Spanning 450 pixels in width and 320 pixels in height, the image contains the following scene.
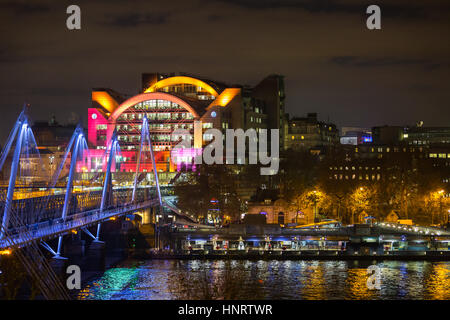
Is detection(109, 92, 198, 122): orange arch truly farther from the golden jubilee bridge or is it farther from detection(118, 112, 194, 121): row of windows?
the golden jubilee bridge

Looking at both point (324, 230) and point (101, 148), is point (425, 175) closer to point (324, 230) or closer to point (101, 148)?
point (324, 230)

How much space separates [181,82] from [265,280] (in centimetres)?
8594

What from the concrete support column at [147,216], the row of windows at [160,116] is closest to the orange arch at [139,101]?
the row of windows at [160,116]

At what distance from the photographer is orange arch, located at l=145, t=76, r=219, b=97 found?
13000 centimetres

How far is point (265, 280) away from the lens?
51.3 metres

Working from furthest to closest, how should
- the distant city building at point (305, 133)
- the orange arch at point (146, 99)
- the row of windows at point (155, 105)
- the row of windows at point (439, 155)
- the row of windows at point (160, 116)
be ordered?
the distant city building at point (305, 133), the row of windows at point (439, 155), the row of windows at point (155, 105), the row of windows at point (160, 116), the orange arch at point (146, 99)

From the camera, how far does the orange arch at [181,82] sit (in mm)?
130000

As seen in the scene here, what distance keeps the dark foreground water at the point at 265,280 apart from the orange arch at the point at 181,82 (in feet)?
234

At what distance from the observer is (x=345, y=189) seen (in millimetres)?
96562

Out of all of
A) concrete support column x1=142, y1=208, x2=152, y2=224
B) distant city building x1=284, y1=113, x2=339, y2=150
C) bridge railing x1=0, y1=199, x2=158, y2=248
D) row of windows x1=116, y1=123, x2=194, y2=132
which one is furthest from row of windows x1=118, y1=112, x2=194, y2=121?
bridge railing x1=0, y1=199, x2=158, y2=248

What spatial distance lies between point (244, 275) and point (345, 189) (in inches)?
1798

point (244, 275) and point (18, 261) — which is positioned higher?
point (18, 261)

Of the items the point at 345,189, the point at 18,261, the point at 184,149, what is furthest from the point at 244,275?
the point at 184,149

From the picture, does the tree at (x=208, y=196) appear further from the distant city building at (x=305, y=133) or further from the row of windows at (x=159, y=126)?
the distant city building at (x=305, y=133)
